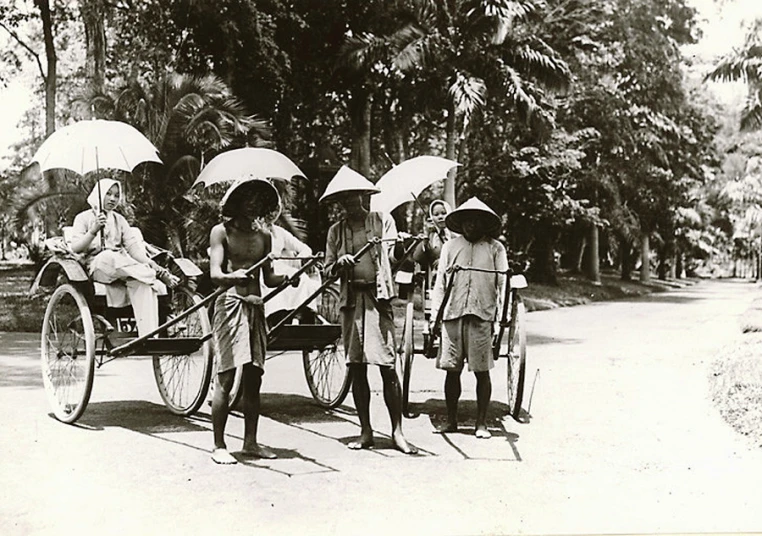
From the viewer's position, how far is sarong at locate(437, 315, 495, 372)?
630cm

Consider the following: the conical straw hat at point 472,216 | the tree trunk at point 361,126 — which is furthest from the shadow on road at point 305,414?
the tree trunk at point 361,126

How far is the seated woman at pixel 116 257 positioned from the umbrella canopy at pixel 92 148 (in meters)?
0.33

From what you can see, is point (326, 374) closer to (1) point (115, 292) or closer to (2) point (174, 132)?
(1) point (115, 292)

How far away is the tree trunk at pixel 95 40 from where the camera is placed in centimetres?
1519

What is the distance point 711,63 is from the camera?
7168 mm

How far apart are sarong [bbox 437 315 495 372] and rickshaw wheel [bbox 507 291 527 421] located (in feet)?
0.82

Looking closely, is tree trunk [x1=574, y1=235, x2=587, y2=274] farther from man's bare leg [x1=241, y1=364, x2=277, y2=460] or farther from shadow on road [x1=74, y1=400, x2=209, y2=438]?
man's bare leg [x1=241, y1=364, x2=277, y2=460]

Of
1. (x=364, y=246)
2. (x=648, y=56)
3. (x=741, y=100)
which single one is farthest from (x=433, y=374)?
(x=648, y=56)

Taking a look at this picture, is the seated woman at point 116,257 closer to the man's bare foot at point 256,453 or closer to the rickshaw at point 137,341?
the rickshaw at point 137,341

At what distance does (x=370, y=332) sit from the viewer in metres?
5.68

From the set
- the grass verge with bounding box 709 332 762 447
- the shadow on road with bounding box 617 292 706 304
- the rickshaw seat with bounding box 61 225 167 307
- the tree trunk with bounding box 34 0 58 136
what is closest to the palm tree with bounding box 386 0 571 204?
the grass verge with bounding box 709 332 762 447

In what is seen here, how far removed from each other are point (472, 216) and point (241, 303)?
1.88 metres

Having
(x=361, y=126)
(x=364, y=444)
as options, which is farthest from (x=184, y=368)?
(x=361, y=126)

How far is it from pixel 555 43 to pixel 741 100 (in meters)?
9.19
